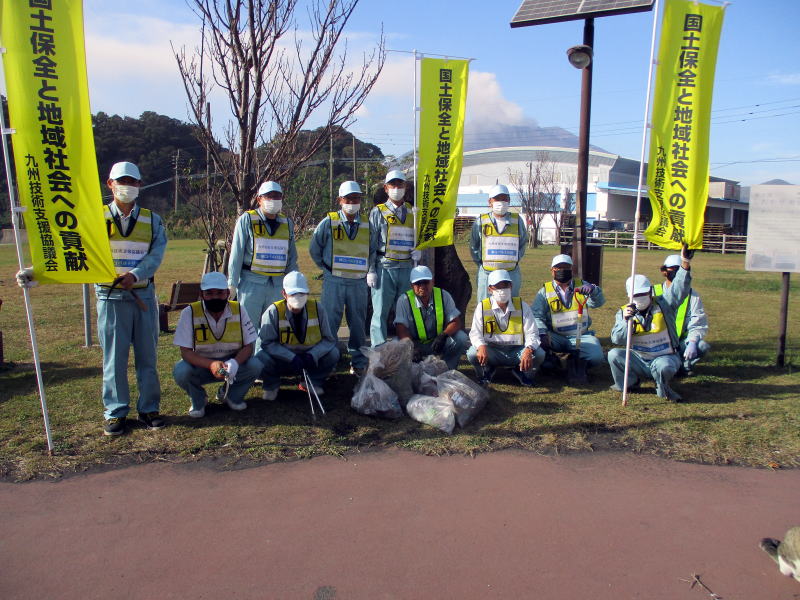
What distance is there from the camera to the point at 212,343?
5.53m

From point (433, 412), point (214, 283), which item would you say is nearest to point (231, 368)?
point (214, 283)

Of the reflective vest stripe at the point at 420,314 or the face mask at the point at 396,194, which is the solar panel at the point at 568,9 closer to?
the face mask at the point at 396,194

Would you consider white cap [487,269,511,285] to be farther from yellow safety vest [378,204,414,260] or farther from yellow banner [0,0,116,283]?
yellow banner [0,0,116,283]

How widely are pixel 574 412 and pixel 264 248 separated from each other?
11.2 ft

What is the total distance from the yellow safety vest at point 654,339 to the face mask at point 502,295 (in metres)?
1.31

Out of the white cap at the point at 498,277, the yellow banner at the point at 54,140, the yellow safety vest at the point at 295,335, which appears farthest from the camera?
the white cap at the point at 498,277

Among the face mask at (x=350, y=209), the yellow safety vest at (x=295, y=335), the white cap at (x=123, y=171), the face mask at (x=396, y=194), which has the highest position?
the white cap at (x=123, y=171)

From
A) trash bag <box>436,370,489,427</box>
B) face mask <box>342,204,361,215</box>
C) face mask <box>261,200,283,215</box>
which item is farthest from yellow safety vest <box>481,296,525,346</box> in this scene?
face mask <box>261,200,283,215</box>

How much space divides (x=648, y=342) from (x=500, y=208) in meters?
2.20

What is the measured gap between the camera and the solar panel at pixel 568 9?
7652 millimetres

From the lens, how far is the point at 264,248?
20.7ft

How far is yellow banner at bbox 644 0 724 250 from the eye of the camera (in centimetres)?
566

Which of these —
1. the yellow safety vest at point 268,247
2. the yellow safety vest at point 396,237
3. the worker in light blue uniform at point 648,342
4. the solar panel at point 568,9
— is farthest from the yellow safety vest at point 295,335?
the solar panel at point 568,9

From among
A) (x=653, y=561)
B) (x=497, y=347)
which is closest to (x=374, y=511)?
Answer: (x=653, y=561)
